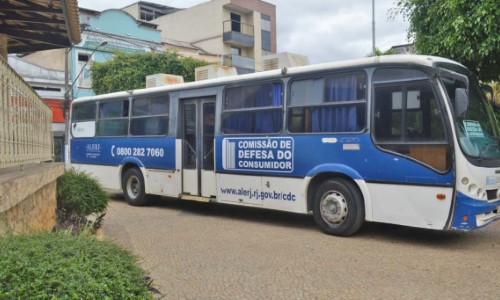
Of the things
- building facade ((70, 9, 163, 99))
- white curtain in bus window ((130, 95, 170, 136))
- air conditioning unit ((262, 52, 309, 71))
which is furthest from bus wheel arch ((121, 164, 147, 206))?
building facade ((70, 9, 163, 99))

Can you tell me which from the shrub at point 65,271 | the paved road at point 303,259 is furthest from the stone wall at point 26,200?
the paved road at point 303,259

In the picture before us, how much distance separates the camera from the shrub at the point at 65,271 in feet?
8.07

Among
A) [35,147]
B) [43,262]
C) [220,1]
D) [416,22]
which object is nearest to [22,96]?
[35,147]

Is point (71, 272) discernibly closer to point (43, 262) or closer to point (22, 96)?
point (43, 262)

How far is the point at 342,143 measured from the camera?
7.59m

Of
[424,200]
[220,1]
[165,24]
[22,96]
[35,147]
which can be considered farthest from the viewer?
[165,24]

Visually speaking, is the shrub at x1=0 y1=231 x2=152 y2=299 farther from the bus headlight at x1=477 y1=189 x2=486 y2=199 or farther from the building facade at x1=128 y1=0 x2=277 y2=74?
the building facade at x1=128 y1=0 x2=277 y2=74

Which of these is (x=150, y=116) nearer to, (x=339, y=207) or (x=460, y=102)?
(x=339, y=207)

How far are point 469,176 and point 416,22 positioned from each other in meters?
6.00

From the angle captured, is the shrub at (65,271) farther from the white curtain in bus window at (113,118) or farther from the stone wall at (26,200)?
the white curtain in bus window at (113,118)

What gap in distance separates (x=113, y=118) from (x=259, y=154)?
513 centimetres

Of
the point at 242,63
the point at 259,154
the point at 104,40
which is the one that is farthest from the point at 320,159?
the point at 242,63

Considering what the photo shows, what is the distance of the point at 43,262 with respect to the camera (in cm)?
266

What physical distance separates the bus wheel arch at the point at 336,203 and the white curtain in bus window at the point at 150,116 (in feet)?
13.9
